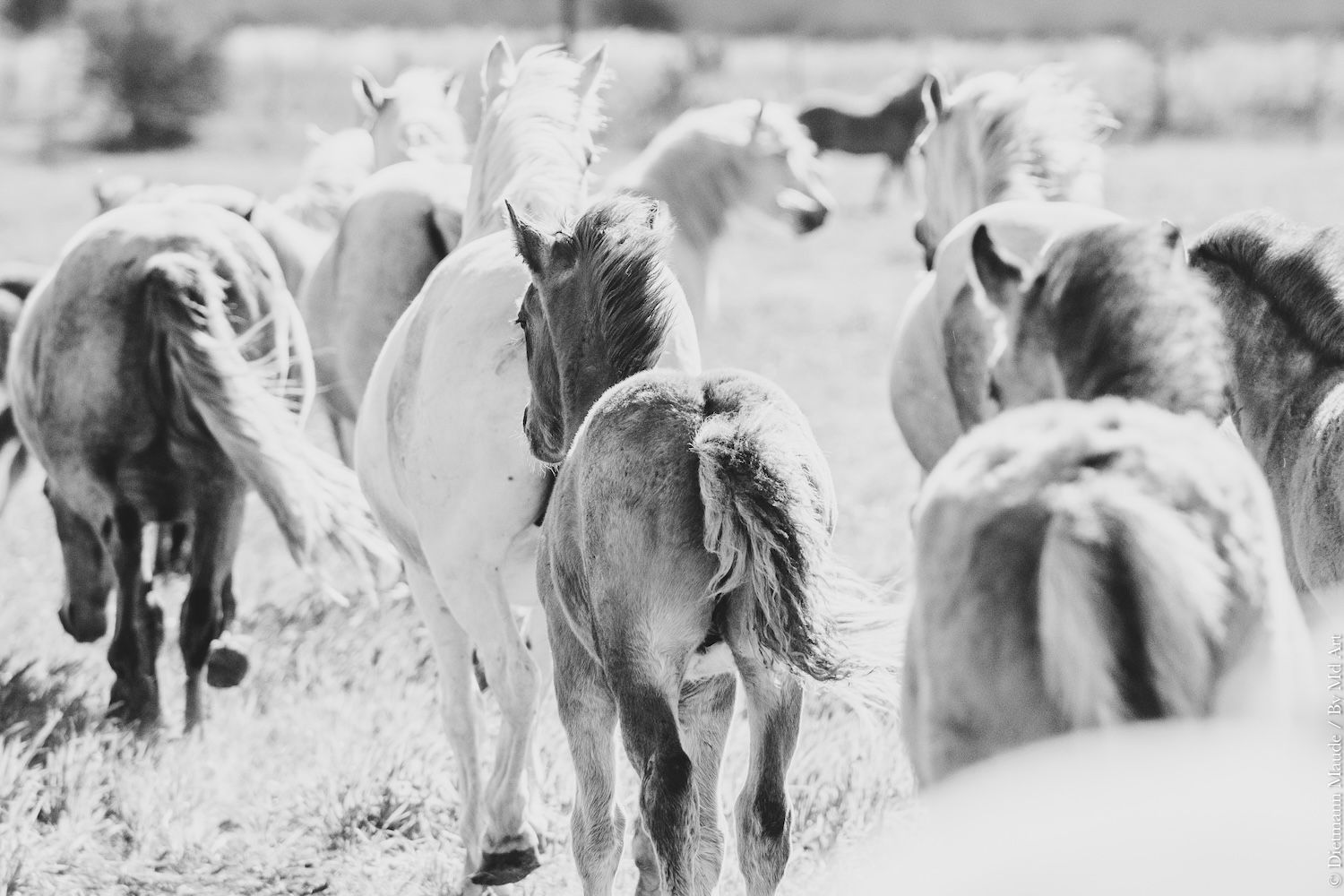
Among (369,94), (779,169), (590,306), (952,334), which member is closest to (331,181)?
(369,94)

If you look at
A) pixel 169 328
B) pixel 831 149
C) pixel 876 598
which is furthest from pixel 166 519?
pixel 831 149

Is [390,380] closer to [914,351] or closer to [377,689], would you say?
[377,689]

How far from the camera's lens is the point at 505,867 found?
368cm

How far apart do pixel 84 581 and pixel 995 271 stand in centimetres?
444

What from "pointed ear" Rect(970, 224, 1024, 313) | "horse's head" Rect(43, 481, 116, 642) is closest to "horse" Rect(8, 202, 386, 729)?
"horse's head" Rect(43, 481, 116, 642)

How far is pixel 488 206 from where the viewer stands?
4.42 m

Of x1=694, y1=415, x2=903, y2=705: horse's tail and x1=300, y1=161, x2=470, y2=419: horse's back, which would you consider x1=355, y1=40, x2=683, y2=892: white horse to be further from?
x1=300, y1=161, x2=470, y2=419: horse's back

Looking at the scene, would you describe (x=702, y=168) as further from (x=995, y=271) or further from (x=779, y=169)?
(x=995, y=271)

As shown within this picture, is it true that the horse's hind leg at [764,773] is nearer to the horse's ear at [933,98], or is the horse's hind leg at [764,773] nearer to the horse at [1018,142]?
the horse at [1018,142]

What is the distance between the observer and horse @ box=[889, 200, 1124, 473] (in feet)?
15.5

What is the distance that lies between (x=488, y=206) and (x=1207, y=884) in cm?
329

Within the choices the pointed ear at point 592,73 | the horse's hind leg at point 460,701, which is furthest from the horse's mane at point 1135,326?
the pointed ear at point 592,73

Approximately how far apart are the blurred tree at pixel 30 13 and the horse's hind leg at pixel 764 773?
5783cm

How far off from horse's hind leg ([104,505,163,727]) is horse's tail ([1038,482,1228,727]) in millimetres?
3988
